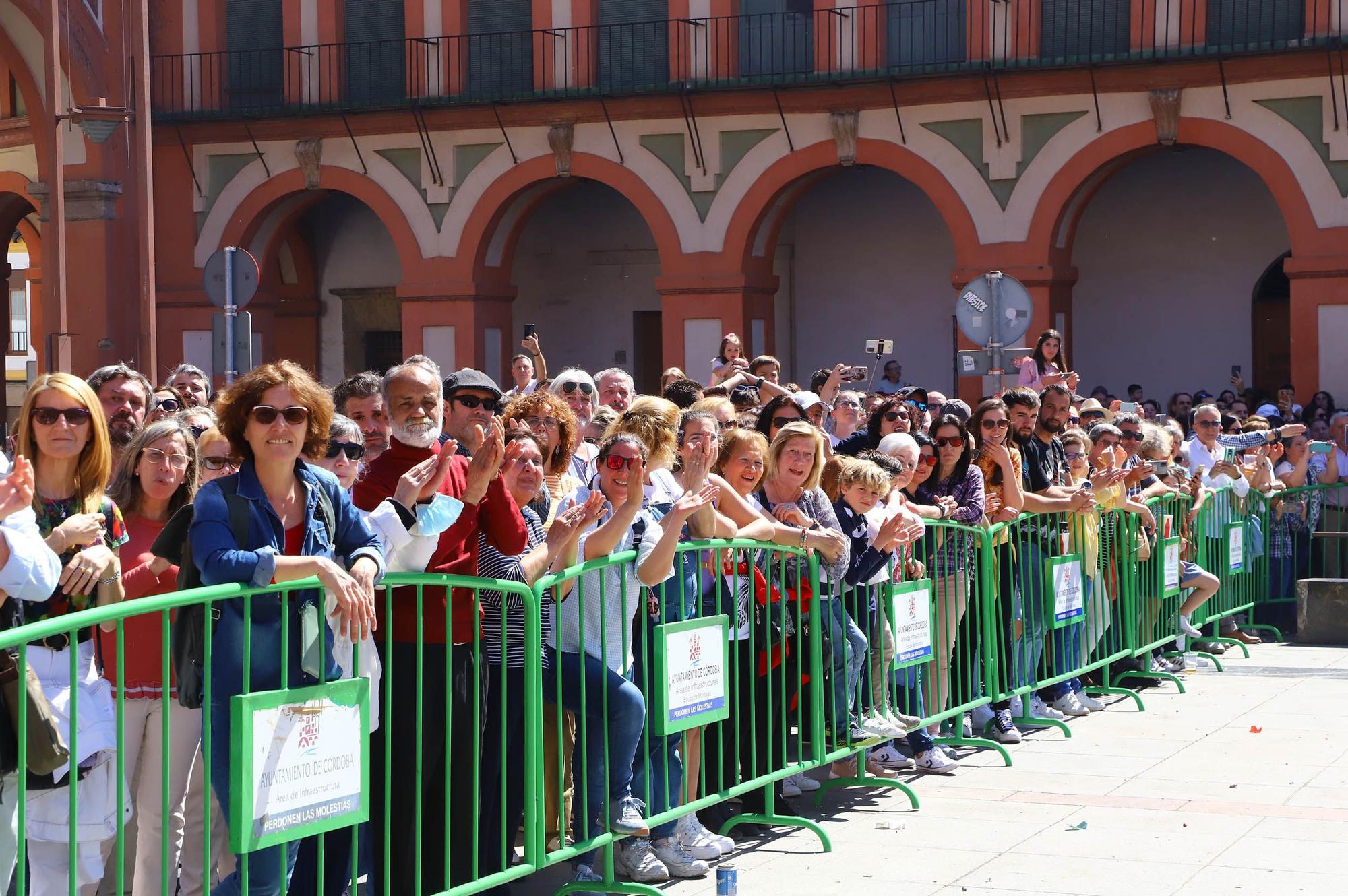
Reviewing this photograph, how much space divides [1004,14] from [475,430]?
55.0ft

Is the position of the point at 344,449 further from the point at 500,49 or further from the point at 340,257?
the point at 340,257

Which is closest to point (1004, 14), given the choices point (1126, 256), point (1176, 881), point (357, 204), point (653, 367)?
point (1126, 256)

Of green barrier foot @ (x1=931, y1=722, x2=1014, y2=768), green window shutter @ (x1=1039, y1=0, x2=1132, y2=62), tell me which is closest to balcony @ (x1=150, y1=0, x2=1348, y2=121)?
green window shutter @ (x1=1039, y1=0, x2=1132, y2=62)

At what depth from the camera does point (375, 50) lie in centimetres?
2508

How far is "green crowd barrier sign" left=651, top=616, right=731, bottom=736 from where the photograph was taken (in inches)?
260

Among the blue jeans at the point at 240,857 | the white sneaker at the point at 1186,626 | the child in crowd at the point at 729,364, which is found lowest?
the white sneaker at the point at 1186,626

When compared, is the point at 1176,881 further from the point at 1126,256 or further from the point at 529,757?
the point at 1126,256

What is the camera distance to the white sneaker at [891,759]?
8.80m

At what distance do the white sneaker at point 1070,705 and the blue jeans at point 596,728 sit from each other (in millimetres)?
4821

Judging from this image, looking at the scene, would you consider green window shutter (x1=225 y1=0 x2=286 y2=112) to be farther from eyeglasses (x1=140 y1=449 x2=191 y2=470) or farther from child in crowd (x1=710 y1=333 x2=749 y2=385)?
eyeglasses (x1=140 y1=449 x2=191 y2=470)

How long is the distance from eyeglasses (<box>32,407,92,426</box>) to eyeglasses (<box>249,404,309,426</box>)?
0.59 m

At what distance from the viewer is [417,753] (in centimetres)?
555

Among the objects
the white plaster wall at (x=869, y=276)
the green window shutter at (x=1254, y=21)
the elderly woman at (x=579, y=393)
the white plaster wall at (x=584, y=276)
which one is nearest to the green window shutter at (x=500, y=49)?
the white plaster wall at (x=584, y=276)

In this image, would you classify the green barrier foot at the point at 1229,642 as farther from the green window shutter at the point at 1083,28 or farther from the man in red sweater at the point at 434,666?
the green window shutter at the point at 1083,28
